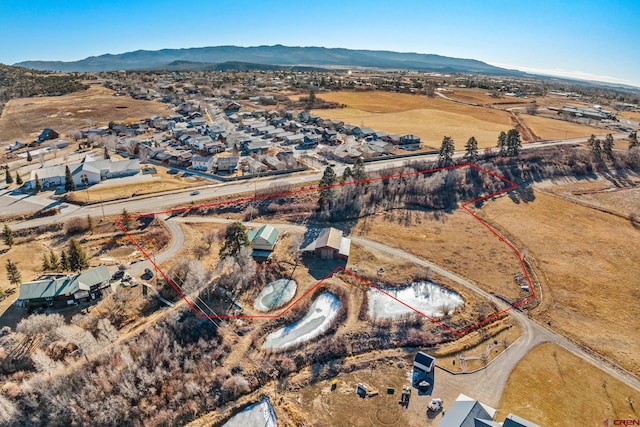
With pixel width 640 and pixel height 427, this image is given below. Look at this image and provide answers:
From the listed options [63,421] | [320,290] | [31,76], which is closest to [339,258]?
[320,290]

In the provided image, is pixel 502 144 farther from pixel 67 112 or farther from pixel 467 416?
pixel 67 112

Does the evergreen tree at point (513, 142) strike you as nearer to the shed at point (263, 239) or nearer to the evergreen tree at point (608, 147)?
the evergreen tree at point (608, 147)

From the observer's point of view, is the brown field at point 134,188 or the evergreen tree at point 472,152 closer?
the brown field at point 134,188

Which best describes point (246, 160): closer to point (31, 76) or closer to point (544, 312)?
point (544, 312)

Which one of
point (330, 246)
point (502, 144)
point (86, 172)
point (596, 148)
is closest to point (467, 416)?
point (330, 246)

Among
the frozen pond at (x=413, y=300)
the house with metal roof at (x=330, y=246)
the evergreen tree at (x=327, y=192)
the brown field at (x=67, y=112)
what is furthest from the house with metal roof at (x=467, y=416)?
the brown field at (x=67, y=112)

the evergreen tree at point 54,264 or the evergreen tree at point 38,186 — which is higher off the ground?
the evergreen tree at point 38,186
